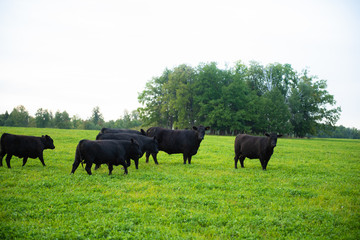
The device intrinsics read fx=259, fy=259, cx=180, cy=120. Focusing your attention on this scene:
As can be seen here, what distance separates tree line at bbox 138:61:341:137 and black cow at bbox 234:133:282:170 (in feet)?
163

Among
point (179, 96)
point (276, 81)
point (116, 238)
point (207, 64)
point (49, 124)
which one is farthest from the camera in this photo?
point (49, 124)

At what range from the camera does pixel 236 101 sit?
68500mm

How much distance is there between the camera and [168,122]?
77438 millimetres

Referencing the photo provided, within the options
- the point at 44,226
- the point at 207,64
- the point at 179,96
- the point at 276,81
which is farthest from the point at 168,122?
the point at 44,226

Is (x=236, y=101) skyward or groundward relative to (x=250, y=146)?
skyward

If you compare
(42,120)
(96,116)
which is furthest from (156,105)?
(96,116)

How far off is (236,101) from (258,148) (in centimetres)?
5607

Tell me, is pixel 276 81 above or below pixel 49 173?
above

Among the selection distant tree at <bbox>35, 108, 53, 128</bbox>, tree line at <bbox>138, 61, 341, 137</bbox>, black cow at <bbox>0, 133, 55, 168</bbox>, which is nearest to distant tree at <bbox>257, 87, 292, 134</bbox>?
tree line at <bbox>138, 61, 341, 137</bbox>

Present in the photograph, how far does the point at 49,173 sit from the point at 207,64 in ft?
224

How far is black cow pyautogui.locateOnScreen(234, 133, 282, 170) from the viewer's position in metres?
13.7

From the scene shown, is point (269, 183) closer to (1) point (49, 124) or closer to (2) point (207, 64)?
(2) point (207, 64)

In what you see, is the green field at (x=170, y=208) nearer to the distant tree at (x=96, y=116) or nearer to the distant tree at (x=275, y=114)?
the distant tree at (x=275, y=114)

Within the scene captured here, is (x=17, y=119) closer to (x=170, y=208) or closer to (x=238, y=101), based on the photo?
(x=238, y=101)
